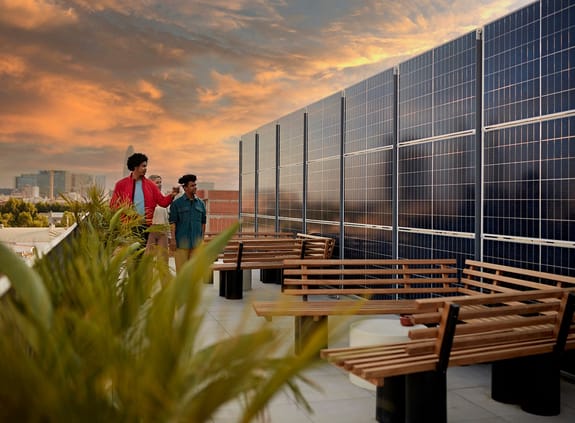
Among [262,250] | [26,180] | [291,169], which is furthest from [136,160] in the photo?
[26,180]

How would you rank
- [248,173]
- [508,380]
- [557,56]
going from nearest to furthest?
[508,380], [557,56], [248,173]

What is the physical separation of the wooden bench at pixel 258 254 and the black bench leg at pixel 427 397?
6111 millimetres

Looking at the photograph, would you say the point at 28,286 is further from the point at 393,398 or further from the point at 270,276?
the point at 270,276

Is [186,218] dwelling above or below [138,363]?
above

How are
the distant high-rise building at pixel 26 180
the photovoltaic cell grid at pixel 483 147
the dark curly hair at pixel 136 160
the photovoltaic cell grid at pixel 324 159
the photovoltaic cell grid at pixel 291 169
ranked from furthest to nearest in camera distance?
the distant high-rise building at pixel 26 180 → the photovoltaic cell grid at pixel 291 169 → the photovoltaic cell grid at pixel 324 159 → the dark curly hair at pixel 136 160 → the photovoltaic cell grid at pixel 483 147

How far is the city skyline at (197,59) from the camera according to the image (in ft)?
51.7

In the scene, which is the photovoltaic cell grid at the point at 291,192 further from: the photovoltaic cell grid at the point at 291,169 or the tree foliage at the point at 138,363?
the tree foliage at the point at 138,363

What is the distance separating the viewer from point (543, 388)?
4938mm

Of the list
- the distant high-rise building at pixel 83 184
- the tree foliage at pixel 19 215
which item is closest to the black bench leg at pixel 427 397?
the distant high-rise building at pixel 83 184

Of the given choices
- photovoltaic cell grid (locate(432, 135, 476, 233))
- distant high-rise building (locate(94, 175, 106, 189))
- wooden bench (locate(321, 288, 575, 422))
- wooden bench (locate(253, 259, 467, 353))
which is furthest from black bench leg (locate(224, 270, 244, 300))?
wooden bench (locate(321, 288, 575, 422))

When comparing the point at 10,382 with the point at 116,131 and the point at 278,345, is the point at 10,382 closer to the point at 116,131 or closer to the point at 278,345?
the point at 278,345

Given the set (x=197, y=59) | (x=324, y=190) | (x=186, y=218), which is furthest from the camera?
(x=197, y=59)

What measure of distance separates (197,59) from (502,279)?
90.4 ft

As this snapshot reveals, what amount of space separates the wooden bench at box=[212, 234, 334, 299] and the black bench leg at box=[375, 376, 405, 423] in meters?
5.78
